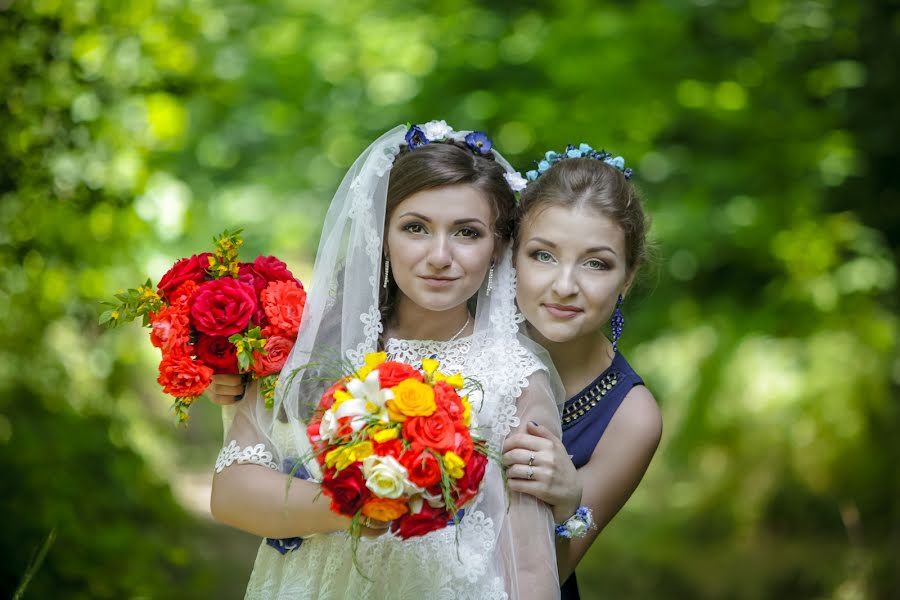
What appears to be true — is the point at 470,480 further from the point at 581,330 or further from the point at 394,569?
the point at 581,330

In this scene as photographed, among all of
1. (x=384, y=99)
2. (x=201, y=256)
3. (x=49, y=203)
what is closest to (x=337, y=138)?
(x=384, y=99)

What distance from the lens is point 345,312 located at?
3342mm

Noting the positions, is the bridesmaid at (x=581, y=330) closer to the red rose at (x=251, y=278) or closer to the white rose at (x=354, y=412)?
the white rose at (x=354, y=412)

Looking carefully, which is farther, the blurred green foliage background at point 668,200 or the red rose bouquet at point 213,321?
the blurred green foliage background at point 668,200

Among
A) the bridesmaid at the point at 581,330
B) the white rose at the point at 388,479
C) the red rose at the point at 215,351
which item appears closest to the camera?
the white rose at the point at 388,479

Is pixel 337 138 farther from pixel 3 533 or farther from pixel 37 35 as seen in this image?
pixel 3 533

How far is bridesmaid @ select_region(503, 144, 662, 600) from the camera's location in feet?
10.4

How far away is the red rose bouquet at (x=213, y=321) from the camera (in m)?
3.24

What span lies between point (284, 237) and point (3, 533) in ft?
11.2

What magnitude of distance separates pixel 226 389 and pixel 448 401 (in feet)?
3.29

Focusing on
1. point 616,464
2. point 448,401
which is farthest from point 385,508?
point 616,464

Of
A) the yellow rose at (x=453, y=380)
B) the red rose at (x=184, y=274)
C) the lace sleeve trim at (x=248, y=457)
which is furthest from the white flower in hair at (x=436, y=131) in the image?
the lace sleeve trim at (x=248, y=457)

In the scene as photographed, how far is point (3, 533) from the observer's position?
17.1ft

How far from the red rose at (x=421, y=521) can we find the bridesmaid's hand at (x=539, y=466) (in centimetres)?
41
